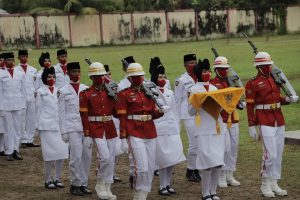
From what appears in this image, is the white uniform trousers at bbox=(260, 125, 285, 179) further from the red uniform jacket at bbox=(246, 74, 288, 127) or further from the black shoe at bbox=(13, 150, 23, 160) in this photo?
the black shoe at bbox=(13, 150, 23, 160)

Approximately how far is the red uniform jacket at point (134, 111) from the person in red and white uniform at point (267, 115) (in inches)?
59.8

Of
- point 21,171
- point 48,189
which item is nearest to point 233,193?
point 48,189

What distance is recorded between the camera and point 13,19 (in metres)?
45.2

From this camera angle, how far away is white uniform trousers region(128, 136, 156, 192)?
10500 millimetres

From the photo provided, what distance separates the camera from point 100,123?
37.2 feet

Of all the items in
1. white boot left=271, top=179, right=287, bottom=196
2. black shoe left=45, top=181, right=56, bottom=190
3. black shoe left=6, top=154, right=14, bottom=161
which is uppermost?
white boot left=271, top=179, right=287, bottom=196

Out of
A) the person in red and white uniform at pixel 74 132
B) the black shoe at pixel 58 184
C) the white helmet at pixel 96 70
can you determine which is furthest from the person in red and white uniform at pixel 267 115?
the black shoe at pixel 58 184

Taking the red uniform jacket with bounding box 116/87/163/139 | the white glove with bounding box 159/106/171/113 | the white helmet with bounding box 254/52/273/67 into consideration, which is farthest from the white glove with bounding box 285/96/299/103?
the red uniform jacket with bounding box 116/87/163/139

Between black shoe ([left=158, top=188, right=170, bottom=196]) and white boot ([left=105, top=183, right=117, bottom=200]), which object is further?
black shoe ([left=158, top=188, right=170, bottom=196])

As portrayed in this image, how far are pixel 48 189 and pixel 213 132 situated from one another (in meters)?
3.17

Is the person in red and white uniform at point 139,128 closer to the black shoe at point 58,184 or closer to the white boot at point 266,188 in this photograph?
the white boot at point 266,188

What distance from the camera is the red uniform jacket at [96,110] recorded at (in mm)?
11305

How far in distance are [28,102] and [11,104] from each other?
146cm

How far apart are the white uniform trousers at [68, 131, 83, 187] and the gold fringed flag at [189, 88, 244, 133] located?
199 centimetres
